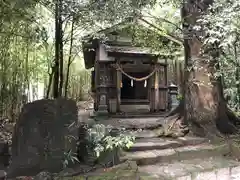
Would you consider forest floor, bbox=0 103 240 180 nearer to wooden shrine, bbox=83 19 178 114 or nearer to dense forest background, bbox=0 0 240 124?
dense forest background, bbox=0 0 240 124

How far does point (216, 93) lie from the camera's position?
21.3 ft

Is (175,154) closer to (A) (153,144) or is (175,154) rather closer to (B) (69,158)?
(A) (153,144)

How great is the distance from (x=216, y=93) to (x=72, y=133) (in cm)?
427

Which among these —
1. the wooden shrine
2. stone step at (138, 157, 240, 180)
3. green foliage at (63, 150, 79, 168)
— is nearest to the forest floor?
stone step at (138, 157, 240, 180)

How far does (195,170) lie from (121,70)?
5.68 metres

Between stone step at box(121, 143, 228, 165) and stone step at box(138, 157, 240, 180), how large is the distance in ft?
0.46

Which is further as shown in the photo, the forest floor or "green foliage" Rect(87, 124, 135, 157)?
"green foliage" Rect(87, 124, 135, 157)

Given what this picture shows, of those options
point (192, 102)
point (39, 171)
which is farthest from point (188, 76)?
point (39, 171)

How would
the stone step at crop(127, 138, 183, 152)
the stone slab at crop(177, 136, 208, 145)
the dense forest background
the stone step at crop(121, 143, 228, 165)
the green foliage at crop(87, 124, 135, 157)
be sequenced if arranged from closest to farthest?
the green foliage at crop(87, 124, 135, 157) → the stone step at crop(121, 143, 228, 165) → the stone step at crop(127, 138, 183, 152) → the dense forest background → the stone slab at crop(177, 136, 208, 145)

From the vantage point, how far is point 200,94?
642 centimetres

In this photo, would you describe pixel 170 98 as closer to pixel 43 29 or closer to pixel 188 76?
pixel 188 76

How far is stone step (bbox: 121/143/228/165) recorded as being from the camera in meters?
4.82

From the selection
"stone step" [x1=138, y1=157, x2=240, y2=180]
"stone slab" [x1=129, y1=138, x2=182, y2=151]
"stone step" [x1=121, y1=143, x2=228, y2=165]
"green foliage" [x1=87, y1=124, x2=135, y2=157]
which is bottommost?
"stone step" [x1=138, y1=157, x2=240, y2=180]

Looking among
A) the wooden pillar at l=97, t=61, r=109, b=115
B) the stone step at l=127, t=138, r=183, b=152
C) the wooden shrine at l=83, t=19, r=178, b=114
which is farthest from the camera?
the wooden shrine at l=83, t=19, r=178, b=114
